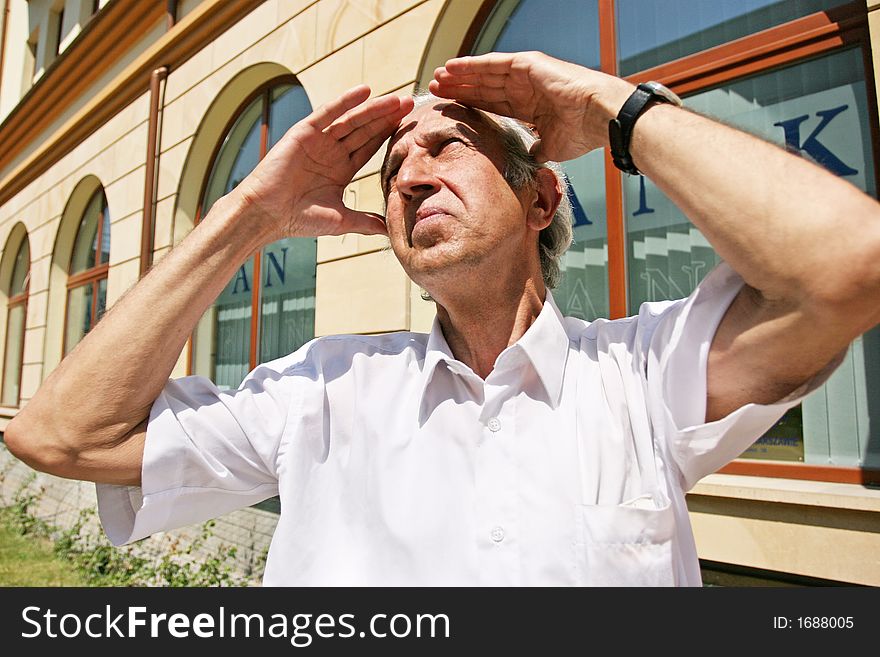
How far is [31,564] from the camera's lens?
5.15 metres

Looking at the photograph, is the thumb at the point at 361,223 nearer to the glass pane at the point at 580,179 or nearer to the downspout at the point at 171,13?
the glass pane at the point at 580,179

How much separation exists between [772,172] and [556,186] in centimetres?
77

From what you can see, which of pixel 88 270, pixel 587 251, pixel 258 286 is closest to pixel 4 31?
pixel 88 270

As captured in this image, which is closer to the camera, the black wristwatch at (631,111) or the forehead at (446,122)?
the black wristwatch at (631,111)

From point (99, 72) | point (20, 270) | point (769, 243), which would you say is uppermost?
point (99, 72)

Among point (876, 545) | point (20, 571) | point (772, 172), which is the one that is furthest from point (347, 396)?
point (20, 571)

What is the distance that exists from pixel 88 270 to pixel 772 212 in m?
9.53

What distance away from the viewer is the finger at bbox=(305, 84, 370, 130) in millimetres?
1685

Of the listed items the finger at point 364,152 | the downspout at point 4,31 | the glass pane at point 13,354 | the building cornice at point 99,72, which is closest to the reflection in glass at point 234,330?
the building cornice at point 99,72

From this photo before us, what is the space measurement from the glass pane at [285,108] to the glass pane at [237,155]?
0.84 feet

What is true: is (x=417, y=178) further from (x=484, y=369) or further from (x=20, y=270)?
(x=20, y=270)

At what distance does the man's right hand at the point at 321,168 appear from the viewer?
1654 mm

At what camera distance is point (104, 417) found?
1.38m

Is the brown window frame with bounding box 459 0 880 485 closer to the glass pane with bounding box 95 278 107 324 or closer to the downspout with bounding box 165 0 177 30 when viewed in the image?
the downspout with bounding box 165 0 177 30
